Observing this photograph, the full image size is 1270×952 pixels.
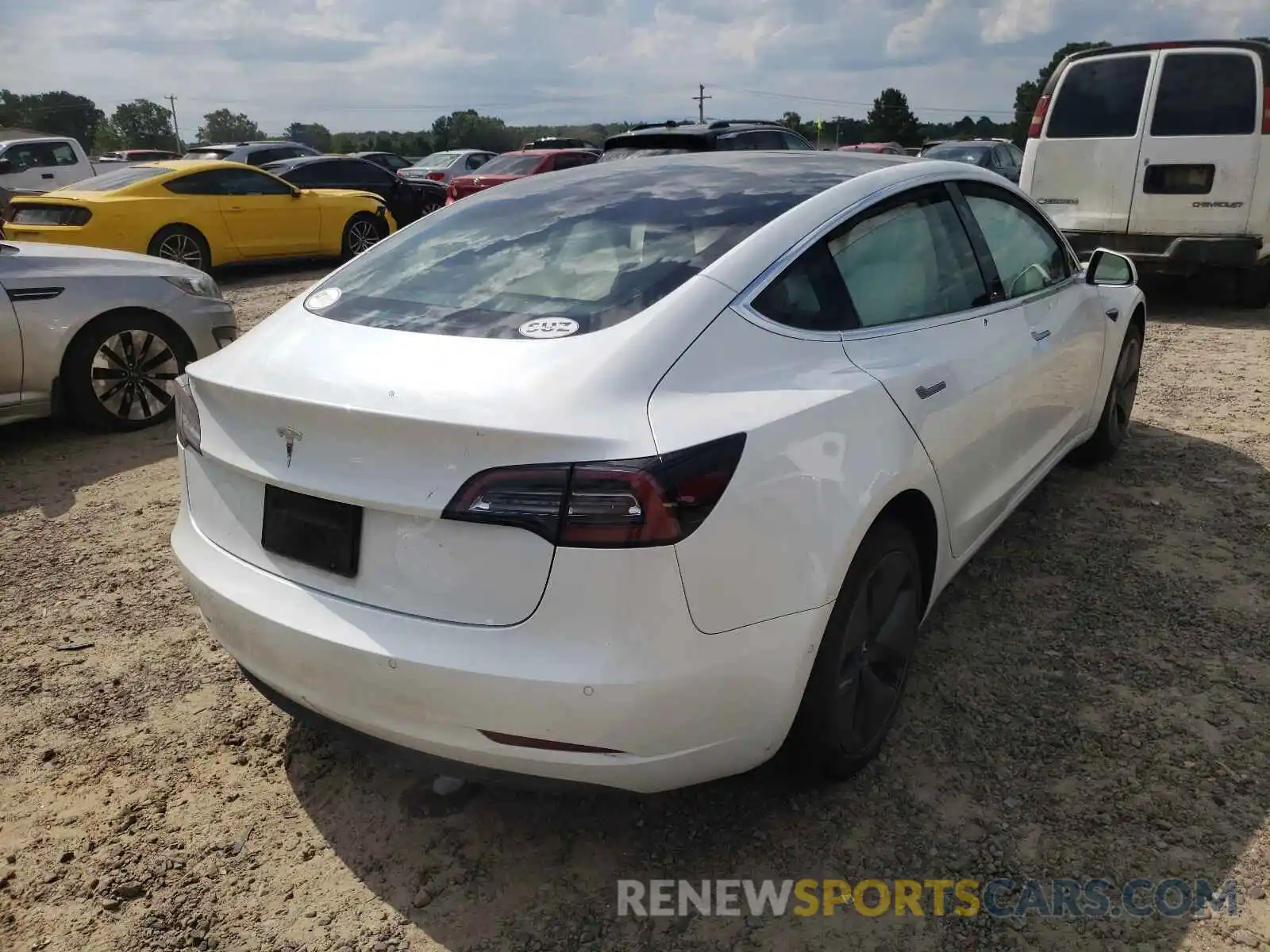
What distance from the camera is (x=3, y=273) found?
5.27m

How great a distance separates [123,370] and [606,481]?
196 inches

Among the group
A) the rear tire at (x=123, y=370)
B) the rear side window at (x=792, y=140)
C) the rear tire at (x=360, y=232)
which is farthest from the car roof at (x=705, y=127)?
the rear tire at (x=123, y=370)

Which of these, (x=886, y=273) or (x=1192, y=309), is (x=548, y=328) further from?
(x=1192, y=309)

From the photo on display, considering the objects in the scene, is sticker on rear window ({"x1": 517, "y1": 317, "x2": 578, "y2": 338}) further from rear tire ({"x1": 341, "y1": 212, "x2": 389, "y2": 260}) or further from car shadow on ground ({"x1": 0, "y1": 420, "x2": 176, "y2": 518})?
rear tire ({"x1": 341, "y1": 212, "x2": 389, "y2": 260})

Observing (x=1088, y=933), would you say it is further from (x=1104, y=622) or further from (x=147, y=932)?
(x=147, y=932)

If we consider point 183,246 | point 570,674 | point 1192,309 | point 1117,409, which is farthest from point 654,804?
point 183,246

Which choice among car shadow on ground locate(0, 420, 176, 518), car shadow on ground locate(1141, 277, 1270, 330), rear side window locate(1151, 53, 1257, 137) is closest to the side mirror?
car shadow on ground locate(1141, 277, 1270, 330)

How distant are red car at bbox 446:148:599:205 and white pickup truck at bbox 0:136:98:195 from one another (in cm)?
799

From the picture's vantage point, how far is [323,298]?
2.72 m

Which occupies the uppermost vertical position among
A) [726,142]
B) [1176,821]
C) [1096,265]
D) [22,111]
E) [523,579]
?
[22,111]

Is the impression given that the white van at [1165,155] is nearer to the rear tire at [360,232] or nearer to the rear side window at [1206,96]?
the rear side window at [1206,96]

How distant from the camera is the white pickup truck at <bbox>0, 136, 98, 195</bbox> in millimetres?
17031

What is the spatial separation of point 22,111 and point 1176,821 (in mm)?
89306

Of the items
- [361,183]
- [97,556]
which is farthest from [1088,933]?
[361,183]
